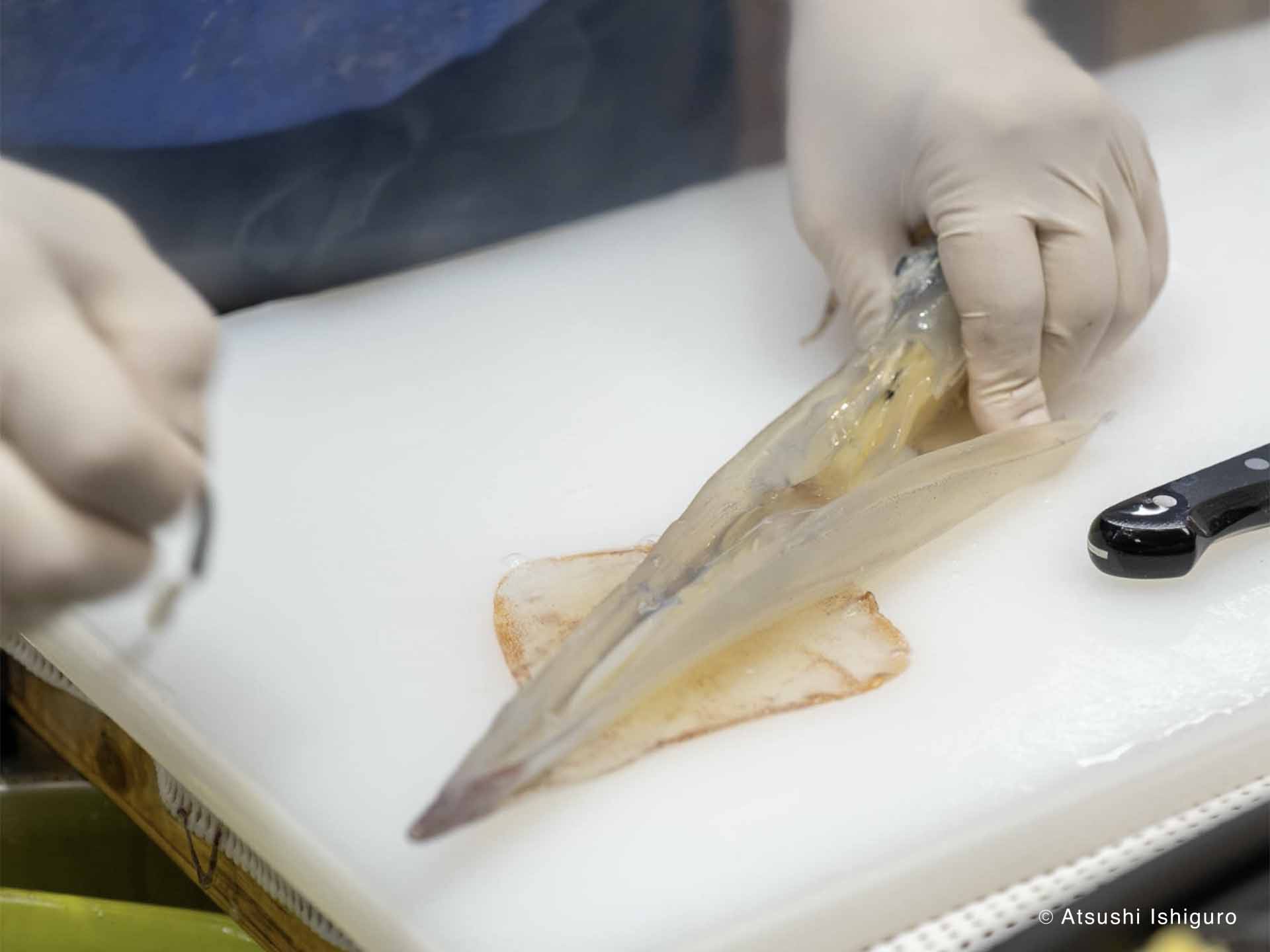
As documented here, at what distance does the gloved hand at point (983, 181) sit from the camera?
104 cm

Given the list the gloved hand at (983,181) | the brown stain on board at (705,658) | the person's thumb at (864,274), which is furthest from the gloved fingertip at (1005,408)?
the brown stain on board at (705,658)

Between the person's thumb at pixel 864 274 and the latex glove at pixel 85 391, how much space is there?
69 cm

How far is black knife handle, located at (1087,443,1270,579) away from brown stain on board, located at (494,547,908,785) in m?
0.15

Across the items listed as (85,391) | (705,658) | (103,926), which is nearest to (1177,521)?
(705,658)

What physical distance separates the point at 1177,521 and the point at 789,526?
0.82 ft

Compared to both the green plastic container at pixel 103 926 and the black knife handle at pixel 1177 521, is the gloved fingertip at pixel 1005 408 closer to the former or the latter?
the black knife handle at pixel 1177 521

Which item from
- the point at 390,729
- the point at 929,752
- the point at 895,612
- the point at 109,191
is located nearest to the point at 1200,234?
the point at 895,612

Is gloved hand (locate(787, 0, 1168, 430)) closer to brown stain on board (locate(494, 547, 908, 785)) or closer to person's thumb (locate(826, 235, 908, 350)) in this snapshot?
person's thumb (locate(826, 235, 908, 350))

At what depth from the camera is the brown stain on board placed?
771mm

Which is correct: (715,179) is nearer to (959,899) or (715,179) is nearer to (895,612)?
(895,612)

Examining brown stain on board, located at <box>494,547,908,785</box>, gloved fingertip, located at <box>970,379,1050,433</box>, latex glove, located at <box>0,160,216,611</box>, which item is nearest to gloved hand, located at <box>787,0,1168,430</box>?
gloved fingertip, located at <box>970,379,1050,433</box>

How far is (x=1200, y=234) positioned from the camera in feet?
4.26

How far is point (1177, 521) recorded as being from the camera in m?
0.87

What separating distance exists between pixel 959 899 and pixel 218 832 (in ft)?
1.45
